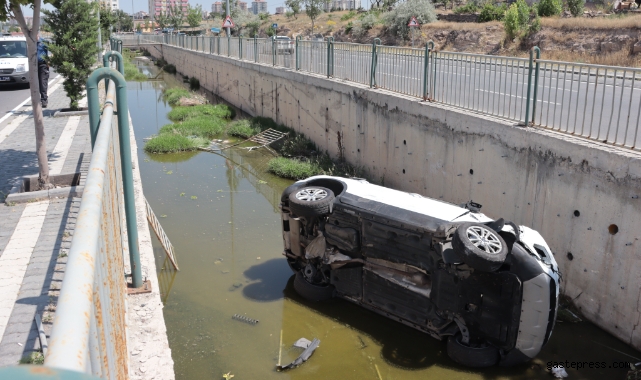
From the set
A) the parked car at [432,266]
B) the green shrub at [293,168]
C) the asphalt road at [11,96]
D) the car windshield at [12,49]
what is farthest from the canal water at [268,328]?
the car windshield at [12,49]

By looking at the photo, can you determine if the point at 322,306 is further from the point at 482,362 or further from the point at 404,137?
the point at 404,137

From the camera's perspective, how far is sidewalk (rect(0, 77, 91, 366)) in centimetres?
466

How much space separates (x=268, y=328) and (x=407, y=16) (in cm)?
4119

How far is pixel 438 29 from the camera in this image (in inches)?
1654

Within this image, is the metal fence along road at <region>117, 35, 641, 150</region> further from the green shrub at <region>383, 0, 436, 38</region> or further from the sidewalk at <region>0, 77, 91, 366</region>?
the green shrub at <region>383, 0, 436, 38</region>

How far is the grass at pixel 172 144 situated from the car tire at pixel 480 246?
11.8 meters

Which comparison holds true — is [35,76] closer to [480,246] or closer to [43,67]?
[480,246]

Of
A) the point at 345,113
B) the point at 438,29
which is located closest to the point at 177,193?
the point at 345,113

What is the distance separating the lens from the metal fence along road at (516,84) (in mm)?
6613

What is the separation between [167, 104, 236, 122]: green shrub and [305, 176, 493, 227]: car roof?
1484 cm

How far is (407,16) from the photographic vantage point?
1752 inches

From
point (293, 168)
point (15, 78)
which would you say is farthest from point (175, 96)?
point (293, 168)

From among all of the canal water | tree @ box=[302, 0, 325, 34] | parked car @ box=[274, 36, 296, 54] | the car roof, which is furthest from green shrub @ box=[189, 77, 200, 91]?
tree @ box=[302, 0, 325, 34]

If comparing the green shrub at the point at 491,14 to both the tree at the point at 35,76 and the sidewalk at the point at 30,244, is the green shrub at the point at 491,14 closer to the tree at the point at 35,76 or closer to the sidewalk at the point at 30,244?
the sidewalk at the point at 30,244
